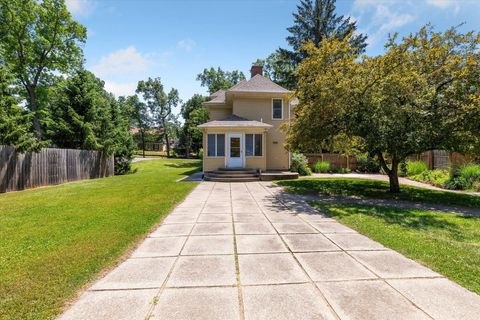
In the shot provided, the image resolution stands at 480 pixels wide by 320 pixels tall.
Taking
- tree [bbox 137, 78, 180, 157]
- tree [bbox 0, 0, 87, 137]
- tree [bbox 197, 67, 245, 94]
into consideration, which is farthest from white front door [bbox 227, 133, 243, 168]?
tree [bbox 137, 78, 180, 157]

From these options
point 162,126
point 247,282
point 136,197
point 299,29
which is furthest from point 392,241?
point 162,126

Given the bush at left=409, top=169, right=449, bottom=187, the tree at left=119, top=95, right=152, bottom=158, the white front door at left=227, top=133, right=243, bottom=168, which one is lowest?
the bush at left=409, top=169, right=449, bottom=187

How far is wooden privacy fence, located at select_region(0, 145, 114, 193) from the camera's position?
36.7 feet

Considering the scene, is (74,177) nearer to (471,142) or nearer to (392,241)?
(392,241)

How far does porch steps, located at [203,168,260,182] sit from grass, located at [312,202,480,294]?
6466 mm

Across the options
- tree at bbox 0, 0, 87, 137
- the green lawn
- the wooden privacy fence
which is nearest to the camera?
the green lawn

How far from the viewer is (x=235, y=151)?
1553 cm

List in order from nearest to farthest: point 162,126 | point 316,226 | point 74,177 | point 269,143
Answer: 1. point 316,226
2. point 74,177
3. point 269,143
4. point 162,126

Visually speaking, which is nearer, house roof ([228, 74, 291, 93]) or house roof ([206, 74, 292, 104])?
house roof ([206, 74, 292, 104])

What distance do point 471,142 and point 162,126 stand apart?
151 ft

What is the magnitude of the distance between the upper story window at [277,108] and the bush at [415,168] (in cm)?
905

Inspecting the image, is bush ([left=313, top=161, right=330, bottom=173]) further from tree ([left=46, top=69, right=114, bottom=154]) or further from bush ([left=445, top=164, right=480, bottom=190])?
tree ([left=46, top=69, right=114, bottom=154])

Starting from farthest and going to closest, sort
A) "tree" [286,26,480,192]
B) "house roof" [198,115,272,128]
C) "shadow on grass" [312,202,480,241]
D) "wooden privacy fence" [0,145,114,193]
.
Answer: "house roof" [198,115,272,128] < "wooden privacy fence" [0,145,114,193] < "tree" [286,26,480,192] < "shadow on grass" [312,202,480,241]

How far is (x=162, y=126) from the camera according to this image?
4781 centimetres
